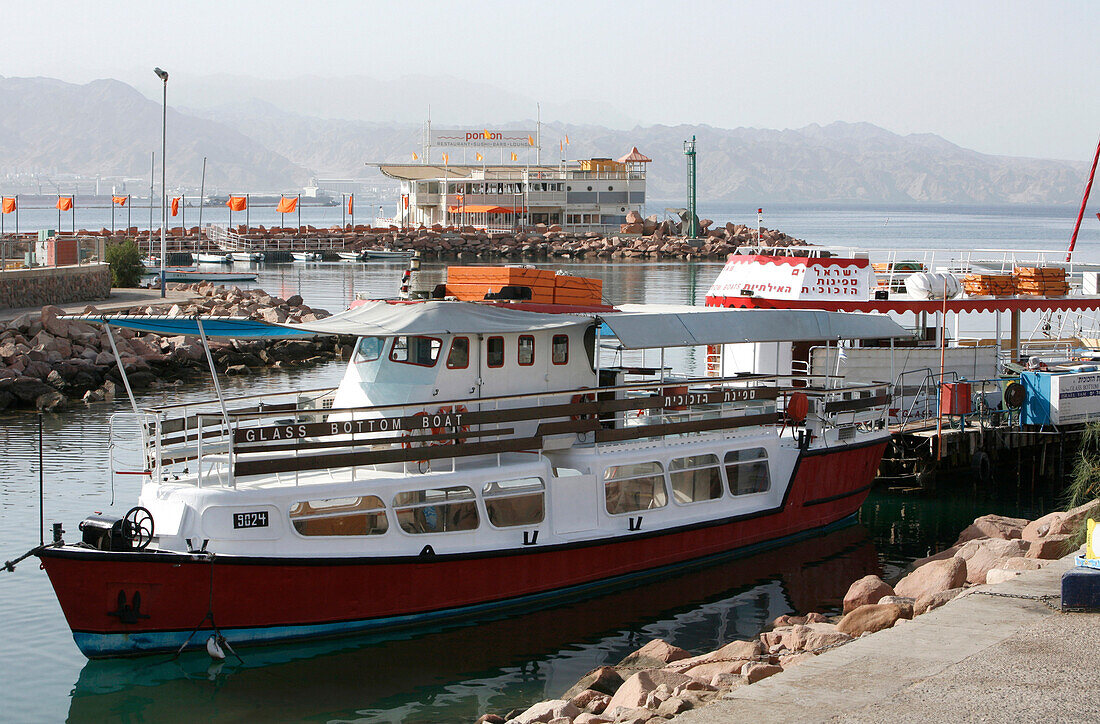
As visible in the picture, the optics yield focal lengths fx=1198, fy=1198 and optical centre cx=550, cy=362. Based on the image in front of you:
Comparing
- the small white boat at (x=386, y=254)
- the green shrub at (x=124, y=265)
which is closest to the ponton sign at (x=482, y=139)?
the small white boat at (x=386, y=254)

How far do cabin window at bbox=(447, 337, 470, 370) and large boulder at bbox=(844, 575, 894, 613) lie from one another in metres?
6.37

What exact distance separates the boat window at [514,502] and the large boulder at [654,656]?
9.16 feet

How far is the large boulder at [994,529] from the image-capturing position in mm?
20141

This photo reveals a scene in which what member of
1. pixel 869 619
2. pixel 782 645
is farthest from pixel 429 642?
pixel 869 619

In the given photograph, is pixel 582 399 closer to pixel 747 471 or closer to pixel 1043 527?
pixel 747 471

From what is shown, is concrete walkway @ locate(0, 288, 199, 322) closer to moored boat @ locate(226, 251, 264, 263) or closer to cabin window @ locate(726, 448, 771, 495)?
cabin window @ locate(726, 448, 771, 495)

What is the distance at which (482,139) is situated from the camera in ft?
401

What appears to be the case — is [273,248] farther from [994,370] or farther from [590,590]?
[590,590]

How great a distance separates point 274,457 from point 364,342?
2757 mm

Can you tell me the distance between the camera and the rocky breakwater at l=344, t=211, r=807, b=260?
102000 mm

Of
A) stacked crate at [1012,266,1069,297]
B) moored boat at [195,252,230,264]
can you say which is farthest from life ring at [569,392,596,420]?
moored boat at [195,252,230,264]

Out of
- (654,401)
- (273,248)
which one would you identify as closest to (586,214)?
(273,248)

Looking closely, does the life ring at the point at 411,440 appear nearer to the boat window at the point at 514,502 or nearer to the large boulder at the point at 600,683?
the boat window at the point at 514,502

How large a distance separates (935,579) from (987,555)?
1.45 meters
